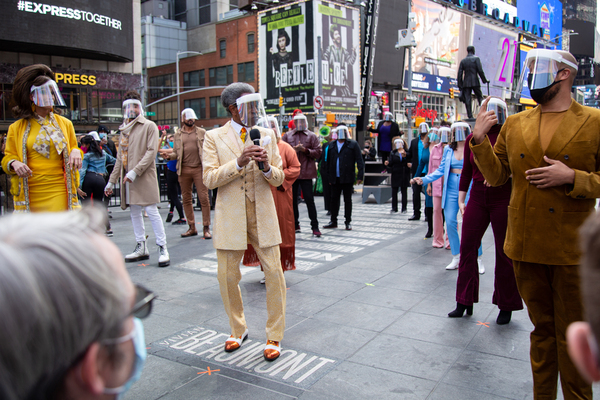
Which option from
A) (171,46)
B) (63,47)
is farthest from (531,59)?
(171,46)

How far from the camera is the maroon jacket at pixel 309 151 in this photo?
377 inches

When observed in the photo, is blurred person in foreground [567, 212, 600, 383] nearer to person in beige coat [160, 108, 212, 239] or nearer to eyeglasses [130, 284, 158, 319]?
eyeglasses [130, 284, 158, 319]

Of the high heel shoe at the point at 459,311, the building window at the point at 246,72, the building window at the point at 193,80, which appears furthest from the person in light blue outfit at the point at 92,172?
the building window at the point at 193,80

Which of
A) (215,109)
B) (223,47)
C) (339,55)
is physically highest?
(223,47)

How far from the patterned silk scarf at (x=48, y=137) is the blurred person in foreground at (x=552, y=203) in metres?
3.48

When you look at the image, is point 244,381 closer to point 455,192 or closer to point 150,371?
point 150,371

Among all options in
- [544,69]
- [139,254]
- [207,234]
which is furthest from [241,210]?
[207,234]

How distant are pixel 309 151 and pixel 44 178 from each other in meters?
5.98

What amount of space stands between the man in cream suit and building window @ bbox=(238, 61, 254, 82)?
1958 inches

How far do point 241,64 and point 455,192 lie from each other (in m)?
49.6

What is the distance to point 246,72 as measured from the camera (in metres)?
52.6

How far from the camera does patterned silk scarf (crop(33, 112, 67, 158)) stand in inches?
158

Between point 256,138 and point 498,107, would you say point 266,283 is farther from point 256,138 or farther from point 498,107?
point 498,107

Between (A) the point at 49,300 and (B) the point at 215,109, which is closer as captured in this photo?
(A) the point at 49,300
